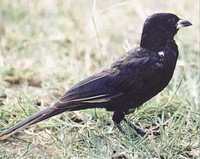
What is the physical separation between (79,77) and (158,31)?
4.77ft

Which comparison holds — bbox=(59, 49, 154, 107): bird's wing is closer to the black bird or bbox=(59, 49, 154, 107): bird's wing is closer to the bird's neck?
the black bird

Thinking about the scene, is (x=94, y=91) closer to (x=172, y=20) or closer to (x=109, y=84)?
(x=109, y=84)

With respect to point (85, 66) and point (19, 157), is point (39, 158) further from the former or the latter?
point (85, 66)

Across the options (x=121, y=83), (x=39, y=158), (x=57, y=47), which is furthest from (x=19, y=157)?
(x=57, y=47)

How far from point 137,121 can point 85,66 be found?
5.13 feet

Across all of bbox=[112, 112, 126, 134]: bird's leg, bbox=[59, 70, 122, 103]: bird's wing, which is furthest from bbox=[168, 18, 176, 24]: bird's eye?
bbox=[112, 112, 126, 134]: bird's leg

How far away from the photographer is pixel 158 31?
5.08 m

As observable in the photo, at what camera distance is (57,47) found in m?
7.34

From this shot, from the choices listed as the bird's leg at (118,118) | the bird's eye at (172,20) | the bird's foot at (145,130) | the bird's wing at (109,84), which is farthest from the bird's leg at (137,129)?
the bird's eye at (172,20)

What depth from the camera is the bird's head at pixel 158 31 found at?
16.6 ft

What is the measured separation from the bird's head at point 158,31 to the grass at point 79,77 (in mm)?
527

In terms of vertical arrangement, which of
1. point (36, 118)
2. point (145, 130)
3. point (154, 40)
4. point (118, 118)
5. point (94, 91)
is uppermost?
point (154, 40)

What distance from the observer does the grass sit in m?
4.90

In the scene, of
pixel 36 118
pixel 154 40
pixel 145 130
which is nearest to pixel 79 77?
pixel 145 130
